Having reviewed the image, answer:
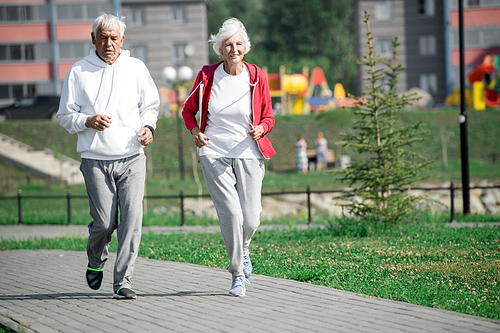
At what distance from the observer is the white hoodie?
15.6ft

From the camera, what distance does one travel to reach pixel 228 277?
574 centimetres

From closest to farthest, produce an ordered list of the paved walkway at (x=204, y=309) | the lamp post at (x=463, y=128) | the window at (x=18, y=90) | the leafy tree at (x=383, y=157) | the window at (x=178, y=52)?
1. the paved walkway at (x=204, y=309)
2. the leafy tree at (x=383, y=157)
3. the lamp post at (x=463, y=128)
4. the window at (x=18, y=90)
5. the window at (x=178, y=52)

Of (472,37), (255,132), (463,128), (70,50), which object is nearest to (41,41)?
(70,50)

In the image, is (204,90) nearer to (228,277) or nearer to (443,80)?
(228,277)

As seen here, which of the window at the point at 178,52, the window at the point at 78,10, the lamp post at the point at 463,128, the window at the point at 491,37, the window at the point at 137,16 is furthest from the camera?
the window at the point at 137,16

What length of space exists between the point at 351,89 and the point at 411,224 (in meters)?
56.1

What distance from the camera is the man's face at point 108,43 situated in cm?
477

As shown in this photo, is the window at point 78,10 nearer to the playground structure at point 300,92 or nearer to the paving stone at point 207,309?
the playground structure at point 300,92

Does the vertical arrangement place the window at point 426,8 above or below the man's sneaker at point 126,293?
above

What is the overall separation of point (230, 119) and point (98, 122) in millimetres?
1131

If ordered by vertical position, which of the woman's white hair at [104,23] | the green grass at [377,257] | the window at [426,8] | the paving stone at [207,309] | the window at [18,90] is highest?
the window at [426,8]

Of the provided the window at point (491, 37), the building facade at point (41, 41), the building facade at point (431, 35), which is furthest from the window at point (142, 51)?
the window at point (491, 37)

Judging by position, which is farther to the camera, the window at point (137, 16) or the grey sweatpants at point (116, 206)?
the window at point (137, 16)

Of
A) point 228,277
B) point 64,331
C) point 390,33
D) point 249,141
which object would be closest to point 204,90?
point 249,141
